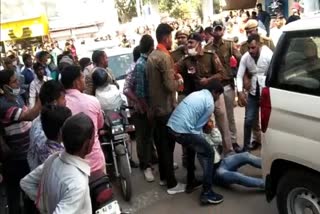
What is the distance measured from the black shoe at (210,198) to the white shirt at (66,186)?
2.66m

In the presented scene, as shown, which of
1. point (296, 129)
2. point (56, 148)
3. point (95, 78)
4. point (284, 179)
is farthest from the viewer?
point (95, 78)

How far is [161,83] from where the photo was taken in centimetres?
529

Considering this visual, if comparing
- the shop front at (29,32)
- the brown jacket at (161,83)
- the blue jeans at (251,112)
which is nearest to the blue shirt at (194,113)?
the brown jacket at (161,83)

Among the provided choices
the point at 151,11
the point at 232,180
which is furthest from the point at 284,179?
the point at 151,11

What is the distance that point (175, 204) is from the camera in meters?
5.13

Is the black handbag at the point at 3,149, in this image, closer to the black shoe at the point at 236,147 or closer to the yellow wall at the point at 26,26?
the black shoe at the point at 236,147

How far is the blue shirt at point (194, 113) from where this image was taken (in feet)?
15.8

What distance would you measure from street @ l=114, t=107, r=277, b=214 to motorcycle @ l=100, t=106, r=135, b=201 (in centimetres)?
22

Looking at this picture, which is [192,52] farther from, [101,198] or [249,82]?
[101,198]

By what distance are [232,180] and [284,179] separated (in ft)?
4.51

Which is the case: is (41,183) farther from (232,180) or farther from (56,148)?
(232,180)

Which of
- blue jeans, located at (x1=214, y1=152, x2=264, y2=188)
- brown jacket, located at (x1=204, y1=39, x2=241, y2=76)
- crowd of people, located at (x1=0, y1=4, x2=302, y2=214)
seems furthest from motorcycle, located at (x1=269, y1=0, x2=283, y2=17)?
blue jeans, located at (x1=214, y1=152, x2=264, y2=188)

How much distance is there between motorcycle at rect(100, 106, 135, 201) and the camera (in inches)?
209

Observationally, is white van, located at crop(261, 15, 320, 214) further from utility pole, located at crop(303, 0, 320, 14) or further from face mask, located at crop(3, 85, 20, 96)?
utility pole, located at crop(303, 0, 320, 14)
